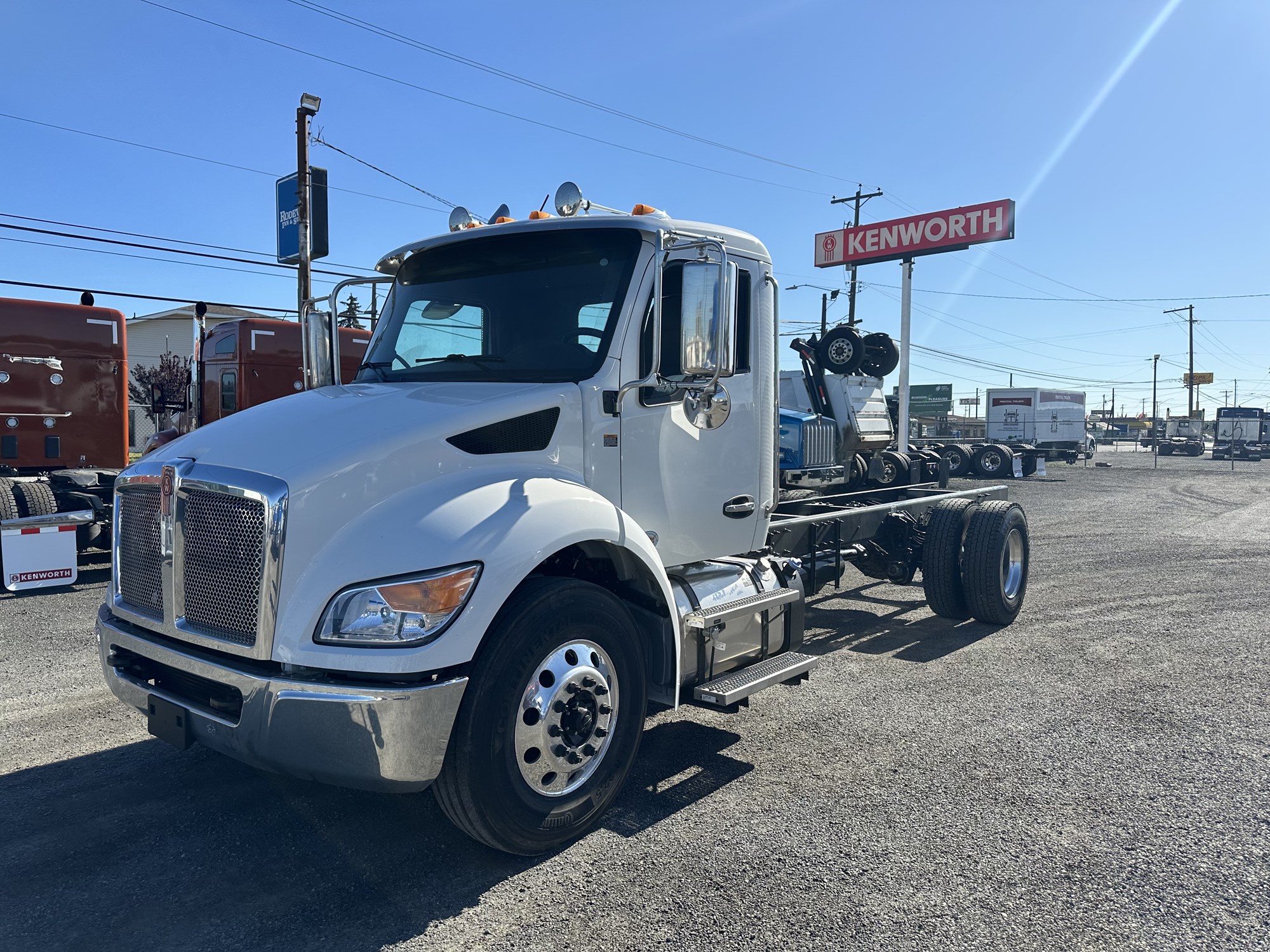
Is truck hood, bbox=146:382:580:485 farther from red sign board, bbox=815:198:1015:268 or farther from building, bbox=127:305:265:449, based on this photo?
building, bbox=127:305:265:449

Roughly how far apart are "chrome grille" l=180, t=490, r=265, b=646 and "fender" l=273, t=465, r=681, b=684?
0.49 feet

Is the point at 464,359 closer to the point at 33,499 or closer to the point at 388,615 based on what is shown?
the point at 388,615

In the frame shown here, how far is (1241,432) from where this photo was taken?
2323 inches

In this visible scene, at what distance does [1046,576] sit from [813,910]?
8.39 m

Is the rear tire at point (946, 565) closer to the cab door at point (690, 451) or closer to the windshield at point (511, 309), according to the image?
the cab door at point (690, 451)

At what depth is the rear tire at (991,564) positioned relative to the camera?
7359 millimetres

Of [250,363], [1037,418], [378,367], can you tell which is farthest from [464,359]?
[1037,418]

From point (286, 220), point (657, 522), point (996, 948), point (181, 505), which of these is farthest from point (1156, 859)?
point (286, 220)

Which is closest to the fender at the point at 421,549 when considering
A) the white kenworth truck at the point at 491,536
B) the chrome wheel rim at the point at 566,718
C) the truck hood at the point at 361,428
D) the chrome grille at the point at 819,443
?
the white kenworth truck at the point at 491,536

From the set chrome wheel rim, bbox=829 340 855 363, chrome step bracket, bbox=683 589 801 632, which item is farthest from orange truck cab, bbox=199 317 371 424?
chrome step bracket, bbox=683 589 801 632

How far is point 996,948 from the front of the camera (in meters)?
2.85

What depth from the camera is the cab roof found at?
3994mm

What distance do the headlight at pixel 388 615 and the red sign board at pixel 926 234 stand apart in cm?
1805

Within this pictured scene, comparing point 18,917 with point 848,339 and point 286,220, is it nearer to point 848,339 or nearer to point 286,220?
point 848,339
